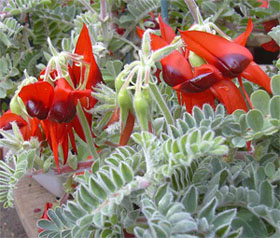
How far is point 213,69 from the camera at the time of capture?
21.0 inches

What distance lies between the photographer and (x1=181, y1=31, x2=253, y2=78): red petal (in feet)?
1.73

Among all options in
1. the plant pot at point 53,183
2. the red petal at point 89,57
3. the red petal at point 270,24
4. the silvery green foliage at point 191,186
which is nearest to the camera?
the silvery green foliage at point 191,186

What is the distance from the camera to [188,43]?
535 mm

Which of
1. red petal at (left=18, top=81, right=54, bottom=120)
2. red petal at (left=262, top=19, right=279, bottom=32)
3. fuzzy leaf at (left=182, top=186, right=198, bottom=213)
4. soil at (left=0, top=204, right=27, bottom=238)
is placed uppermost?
red petal at (left=18, top=81, right=54, bottom=120)

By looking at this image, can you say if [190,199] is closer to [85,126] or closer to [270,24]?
[85,126]

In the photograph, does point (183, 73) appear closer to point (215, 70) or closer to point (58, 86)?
point (215, 70)

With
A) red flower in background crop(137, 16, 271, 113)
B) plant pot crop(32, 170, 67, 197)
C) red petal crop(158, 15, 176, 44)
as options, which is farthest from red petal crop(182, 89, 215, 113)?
plant pot crop(32, 170, 67, 197)

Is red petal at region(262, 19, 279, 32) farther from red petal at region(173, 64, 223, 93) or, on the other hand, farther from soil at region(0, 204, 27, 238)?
soil at region(0, 204, 27, 238)

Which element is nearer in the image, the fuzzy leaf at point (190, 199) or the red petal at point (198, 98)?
the fuzzy leaf at point (190, 199)

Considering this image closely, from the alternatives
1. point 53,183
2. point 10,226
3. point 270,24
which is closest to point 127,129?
point 53,183

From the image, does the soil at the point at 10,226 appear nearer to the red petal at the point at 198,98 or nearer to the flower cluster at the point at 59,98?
the flower cluster at the point at 59,98

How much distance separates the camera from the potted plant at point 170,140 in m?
0.43

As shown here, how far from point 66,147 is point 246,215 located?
1.02 feet

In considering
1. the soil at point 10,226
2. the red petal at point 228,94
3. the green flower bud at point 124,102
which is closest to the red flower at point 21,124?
the green flower bud at point 124,102
